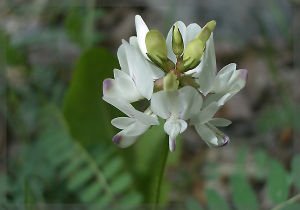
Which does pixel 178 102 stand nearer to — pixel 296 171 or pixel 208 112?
pixel 208 112

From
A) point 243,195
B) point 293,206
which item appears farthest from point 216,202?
point 293,206

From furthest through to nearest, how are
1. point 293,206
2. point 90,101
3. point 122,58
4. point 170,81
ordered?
1. point 90,101
2. point 293,206
3. point 122,58
4. point 170,81

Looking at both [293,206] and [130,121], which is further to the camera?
[293,206]

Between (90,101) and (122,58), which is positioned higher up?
(122,58)

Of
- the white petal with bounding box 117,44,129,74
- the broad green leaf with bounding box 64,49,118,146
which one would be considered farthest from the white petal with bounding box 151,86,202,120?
the broad green leaf with bounding box 64,49,118,146

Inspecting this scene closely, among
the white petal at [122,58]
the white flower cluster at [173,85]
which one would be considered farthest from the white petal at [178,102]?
the white petal at [122,58]

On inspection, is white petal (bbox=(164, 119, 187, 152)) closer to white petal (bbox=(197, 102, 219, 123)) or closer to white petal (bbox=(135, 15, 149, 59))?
white petal (bbox=(197, 102, 219, 123))

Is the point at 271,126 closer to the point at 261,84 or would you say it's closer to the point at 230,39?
the point at 261,84

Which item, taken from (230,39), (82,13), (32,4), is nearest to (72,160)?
(82,13)
